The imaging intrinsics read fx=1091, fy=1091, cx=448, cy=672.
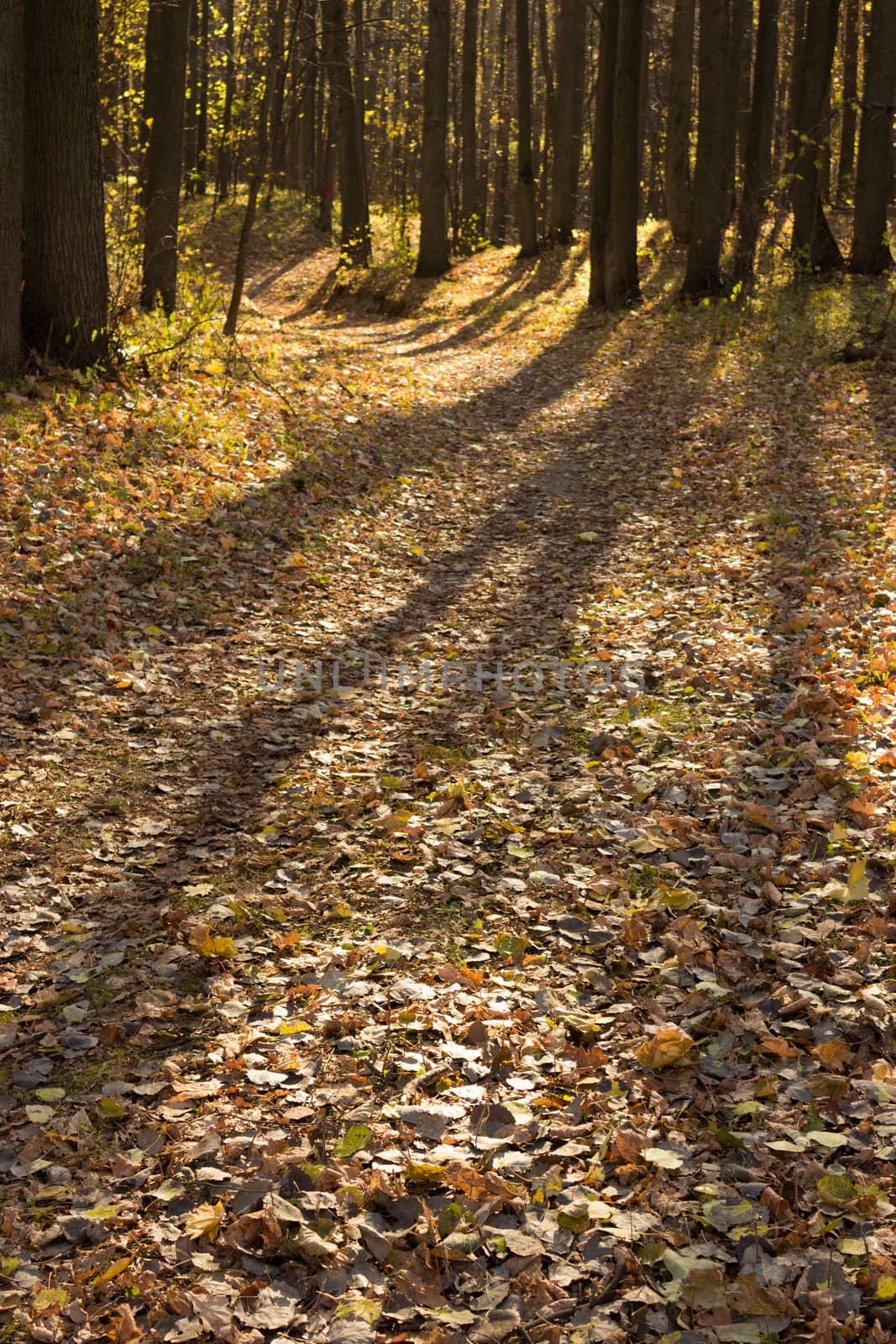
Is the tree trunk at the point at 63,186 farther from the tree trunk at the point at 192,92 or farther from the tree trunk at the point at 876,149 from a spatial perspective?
the tree trunk at the point at 192,92

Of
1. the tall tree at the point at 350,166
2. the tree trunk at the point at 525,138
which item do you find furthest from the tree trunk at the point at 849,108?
the tall tree at the point at 350,166

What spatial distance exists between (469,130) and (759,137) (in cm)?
1089

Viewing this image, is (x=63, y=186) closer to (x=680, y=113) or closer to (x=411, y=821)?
(x=411, y=821)

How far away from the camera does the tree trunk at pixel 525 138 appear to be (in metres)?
24.8

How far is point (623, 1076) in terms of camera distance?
339 centimetres

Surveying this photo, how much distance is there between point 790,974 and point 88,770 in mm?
3336

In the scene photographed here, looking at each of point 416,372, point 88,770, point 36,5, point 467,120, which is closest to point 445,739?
point 88,770

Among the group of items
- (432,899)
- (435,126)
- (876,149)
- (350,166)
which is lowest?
(432,899)

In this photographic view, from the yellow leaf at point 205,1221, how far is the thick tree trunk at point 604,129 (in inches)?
751

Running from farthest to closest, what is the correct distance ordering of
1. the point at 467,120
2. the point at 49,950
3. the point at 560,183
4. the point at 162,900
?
1. the point at 467,120
2. the point at 560,183
3. the point at 162,900
4. the point at 49,950

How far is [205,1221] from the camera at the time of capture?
2877mm

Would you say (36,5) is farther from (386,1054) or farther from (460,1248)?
(460,1248)

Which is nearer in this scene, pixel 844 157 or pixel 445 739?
pixel 445 739

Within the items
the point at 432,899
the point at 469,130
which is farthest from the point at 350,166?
the point at 432,899
